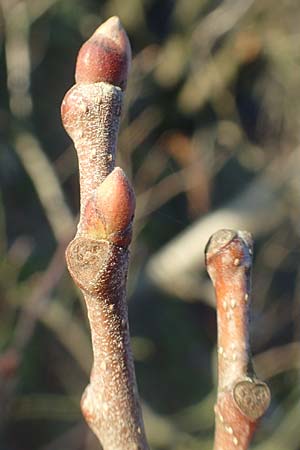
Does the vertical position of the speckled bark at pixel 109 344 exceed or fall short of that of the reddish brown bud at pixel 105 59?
it falls short

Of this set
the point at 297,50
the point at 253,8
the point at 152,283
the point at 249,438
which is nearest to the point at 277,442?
the point at 152,283

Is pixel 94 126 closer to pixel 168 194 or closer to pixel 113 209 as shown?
pixel 113 209

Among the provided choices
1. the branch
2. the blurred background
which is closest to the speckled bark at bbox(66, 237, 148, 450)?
the branch

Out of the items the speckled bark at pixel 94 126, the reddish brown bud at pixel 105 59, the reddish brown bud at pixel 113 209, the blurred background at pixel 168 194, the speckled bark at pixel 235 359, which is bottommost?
the blurred background at pixel 168 194

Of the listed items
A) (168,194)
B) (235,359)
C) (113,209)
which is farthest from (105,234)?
(168,194)

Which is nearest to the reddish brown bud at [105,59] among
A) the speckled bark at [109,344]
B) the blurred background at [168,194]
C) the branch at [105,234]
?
the branch at [105,234]

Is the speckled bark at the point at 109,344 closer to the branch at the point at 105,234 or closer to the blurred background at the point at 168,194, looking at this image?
the branch at the point at 105,234

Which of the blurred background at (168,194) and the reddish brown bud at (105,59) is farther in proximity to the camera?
the blurred background at (168,194)
